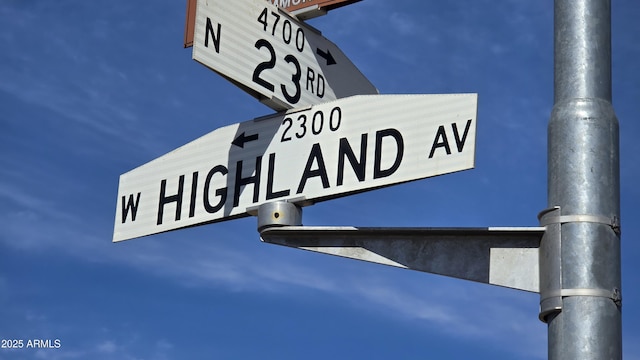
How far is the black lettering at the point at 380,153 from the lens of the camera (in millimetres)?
4203

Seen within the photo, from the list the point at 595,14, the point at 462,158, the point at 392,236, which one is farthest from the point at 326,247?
the point at 595,14

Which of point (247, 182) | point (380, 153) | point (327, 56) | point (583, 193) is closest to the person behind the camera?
point (583, 193)

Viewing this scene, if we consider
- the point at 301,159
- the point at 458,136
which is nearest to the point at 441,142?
the point at 458,136

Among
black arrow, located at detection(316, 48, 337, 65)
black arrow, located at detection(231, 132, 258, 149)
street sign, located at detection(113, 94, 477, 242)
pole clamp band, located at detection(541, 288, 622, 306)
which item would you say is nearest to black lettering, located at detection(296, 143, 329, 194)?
street sign, located at detection(113, 94, 477, 242)

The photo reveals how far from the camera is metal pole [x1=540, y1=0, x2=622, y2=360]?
3.58 meters

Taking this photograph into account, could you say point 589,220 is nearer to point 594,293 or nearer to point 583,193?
point 583,193

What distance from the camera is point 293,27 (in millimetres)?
5141

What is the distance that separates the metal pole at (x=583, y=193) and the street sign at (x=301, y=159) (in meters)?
0.35

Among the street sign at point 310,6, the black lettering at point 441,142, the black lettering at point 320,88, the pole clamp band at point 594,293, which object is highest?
the street sign at point 310,6

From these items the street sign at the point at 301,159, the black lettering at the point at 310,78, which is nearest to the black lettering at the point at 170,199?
the street sign at the point at 301,159

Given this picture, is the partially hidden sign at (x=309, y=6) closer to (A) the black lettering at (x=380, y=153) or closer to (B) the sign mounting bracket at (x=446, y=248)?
(A) the black lettering at (x=380, y=153)

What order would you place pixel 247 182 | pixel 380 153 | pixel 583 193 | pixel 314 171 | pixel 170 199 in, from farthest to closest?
pixel 170 199 → pixel 247 182 → pixel 314 171 → pixel 380 153 → pixel 583 193

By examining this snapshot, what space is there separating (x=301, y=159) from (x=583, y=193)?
4.48ft

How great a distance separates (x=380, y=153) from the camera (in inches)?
169
